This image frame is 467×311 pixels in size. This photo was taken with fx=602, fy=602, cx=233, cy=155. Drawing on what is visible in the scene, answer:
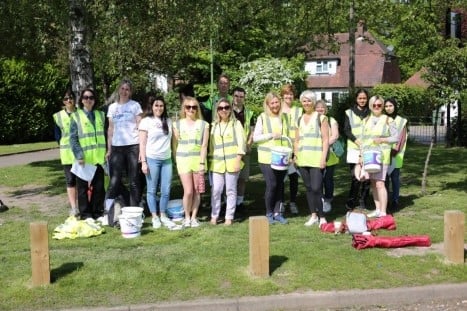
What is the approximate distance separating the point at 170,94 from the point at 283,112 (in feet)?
72.9

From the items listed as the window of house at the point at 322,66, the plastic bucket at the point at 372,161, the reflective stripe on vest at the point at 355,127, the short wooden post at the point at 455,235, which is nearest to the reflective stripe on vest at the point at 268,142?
the plastic bucket at the point at 372,161

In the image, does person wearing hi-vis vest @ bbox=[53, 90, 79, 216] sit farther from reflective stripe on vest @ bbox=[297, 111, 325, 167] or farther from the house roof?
the house roof

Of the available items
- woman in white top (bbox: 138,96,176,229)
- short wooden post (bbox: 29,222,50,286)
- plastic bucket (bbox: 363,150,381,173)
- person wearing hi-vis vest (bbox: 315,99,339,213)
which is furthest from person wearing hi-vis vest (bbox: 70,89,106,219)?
plastic bucket (bbox: 363,150,381,173)

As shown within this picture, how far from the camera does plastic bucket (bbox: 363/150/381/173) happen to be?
853 centimetres

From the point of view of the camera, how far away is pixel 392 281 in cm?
616

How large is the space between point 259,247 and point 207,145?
2448 millimetres

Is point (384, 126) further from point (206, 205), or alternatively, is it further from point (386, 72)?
point (386, 72)

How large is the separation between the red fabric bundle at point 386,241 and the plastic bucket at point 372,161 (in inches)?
57.7

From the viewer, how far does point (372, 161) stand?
28.0 ft

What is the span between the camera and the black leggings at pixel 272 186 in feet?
27.5

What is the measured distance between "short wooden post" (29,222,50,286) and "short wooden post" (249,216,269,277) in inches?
81.7

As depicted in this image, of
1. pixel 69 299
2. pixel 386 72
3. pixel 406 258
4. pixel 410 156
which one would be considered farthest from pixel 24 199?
pixel 386 72

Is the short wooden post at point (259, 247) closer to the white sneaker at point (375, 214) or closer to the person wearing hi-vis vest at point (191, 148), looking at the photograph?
the person wearing hi-vis vest at point (191, 148)

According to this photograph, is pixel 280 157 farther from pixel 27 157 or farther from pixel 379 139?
pixel 27 157
